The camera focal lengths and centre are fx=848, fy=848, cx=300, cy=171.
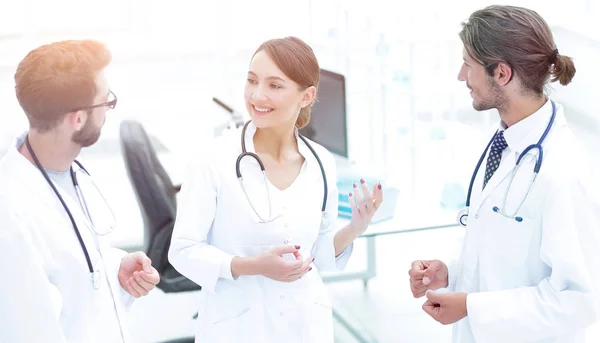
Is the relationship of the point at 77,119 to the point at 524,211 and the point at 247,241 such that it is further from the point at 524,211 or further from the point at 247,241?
the point at 524,211

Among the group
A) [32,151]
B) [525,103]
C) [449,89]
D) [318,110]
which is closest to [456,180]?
[318,110]

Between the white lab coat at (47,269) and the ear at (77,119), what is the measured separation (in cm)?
10

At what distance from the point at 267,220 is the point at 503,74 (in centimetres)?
58

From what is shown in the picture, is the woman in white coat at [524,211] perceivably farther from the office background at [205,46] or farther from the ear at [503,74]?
the office background at [205,46]

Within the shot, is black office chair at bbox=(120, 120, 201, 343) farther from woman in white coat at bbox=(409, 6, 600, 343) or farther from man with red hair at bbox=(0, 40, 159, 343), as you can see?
woman in white coat at bbox=(409, 6, 600, 343)

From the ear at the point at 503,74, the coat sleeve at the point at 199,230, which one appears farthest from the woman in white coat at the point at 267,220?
the ear at the point at 503,74

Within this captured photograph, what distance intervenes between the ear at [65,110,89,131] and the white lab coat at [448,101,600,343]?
84cm

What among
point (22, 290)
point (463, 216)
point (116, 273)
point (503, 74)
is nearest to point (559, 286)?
point (463, 216)

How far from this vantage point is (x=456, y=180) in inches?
119

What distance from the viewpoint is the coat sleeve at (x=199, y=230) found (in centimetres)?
177

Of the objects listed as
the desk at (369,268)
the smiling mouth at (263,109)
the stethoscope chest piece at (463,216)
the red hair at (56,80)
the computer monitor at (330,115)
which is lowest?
the desk at (369,268)

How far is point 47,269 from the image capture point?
4.98 ft

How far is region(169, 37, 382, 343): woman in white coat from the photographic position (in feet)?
5.83

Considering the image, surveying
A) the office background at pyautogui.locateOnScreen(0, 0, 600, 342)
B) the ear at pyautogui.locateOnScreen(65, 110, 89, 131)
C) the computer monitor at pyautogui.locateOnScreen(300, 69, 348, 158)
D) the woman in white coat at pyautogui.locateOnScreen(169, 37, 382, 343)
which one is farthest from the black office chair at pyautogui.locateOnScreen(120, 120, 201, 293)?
the office background at pyautogui.locateOnScreen(0, 0, 600, 342)
